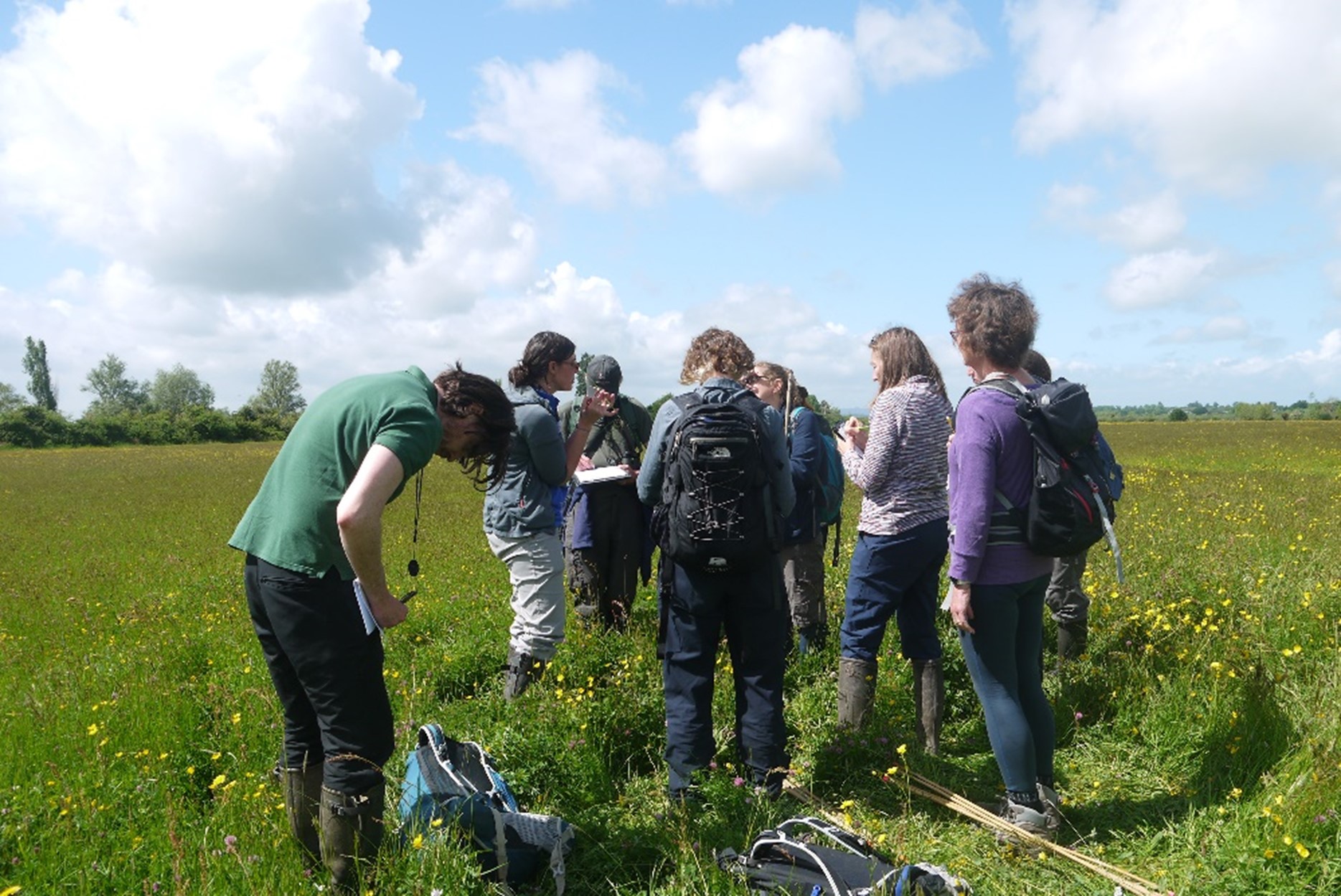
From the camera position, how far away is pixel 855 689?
4.18 m

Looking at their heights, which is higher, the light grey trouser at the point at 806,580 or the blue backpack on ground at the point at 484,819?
the light grey trouser at the point at 806,580

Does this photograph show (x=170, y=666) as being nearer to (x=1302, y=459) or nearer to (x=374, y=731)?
(x=374, y=731)

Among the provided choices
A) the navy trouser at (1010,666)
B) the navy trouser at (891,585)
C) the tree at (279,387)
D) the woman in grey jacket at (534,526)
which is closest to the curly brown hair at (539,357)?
the woman in grey jacket at (534,526)

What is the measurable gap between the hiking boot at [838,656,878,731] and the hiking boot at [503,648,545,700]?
1581mm

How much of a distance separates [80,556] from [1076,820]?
12508 mm

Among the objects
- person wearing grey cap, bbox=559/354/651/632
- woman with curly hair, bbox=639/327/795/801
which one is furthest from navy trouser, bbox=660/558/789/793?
person wearing grey cap, bbox=559/354/651/632

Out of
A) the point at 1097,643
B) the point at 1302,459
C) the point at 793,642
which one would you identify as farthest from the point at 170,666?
the point at 1302,459

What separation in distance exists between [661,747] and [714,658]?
91 centimetres

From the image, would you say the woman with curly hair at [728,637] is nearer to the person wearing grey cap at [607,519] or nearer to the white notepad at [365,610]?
the white notepad at [365,610]

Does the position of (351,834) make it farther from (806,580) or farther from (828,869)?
(806,580)

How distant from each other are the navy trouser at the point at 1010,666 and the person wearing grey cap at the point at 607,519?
2.60 metres

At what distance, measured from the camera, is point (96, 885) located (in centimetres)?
309

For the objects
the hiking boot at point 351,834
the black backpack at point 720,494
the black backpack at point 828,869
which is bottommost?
the black backpack at point 828,869

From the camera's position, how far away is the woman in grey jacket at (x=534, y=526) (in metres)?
4.46
